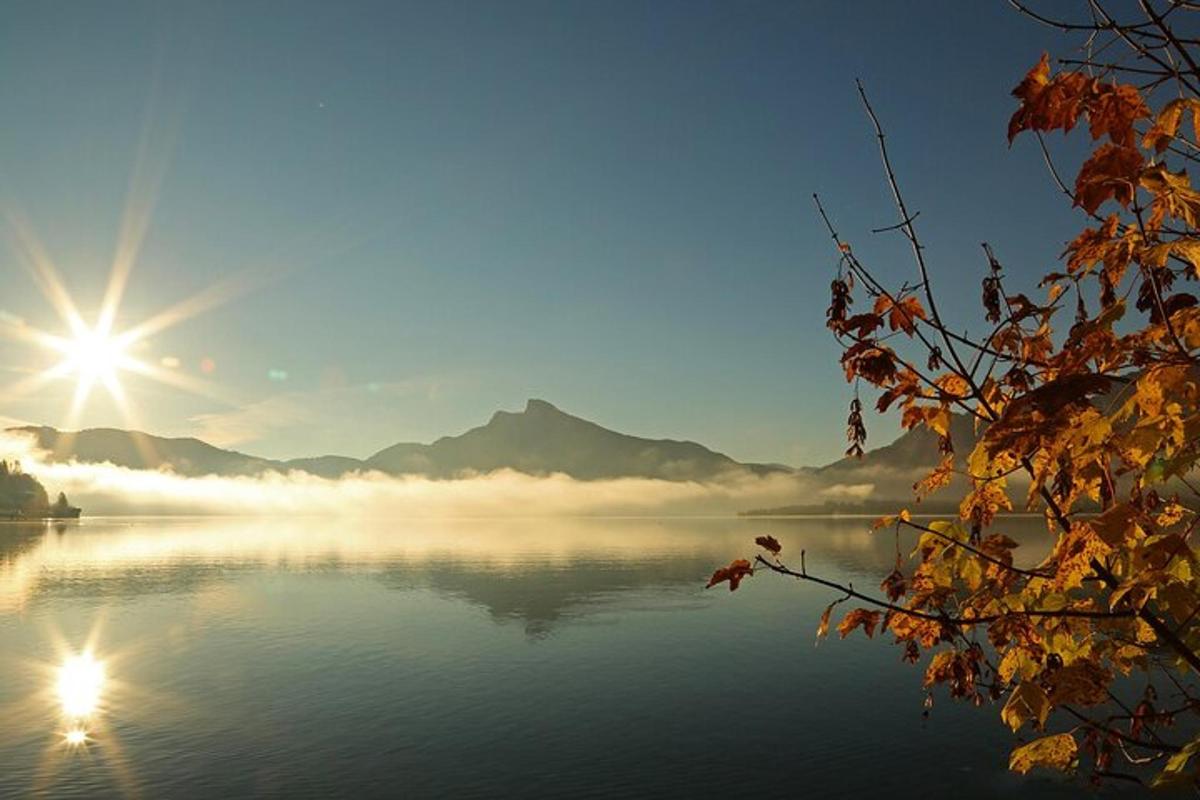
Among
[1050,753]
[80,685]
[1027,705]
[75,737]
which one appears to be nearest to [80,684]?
[80,685]

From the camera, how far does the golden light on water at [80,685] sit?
Result: 55281 mm

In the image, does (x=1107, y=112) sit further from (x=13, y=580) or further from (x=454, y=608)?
(x=13, y=580)

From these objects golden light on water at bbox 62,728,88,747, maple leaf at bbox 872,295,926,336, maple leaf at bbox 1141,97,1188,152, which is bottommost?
golden light on water at bbox 62,728,88,747

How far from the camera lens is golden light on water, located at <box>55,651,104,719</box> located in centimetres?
5528

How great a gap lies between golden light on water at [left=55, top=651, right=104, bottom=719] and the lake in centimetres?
50

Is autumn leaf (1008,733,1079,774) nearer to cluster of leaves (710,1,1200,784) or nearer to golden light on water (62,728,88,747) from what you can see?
cluster of leaves (710,1,1200,784)

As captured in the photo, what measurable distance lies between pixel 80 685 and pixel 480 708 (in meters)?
36.1

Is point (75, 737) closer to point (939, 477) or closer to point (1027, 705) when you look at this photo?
point (939, 477)

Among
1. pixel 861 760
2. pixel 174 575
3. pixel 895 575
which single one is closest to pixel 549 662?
pixel 861 760

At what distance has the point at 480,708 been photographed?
53.9 meters

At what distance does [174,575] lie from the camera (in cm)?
16612

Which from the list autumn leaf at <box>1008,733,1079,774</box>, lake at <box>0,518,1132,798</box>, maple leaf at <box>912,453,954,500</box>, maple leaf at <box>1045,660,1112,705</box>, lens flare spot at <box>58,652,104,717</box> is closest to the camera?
maple leaf at <box>1045,660,1112,705</box>

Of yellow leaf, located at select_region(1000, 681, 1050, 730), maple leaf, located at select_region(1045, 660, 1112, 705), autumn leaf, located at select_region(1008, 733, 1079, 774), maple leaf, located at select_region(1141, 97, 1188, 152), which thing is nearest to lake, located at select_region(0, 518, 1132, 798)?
autumn leaf, located at select_region(1008, 733, 1079, 774)

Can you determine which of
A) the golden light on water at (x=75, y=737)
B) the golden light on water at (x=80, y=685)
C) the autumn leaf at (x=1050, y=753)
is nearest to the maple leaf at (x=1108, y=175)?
the autumn leaf at (x=1050, y=753)
